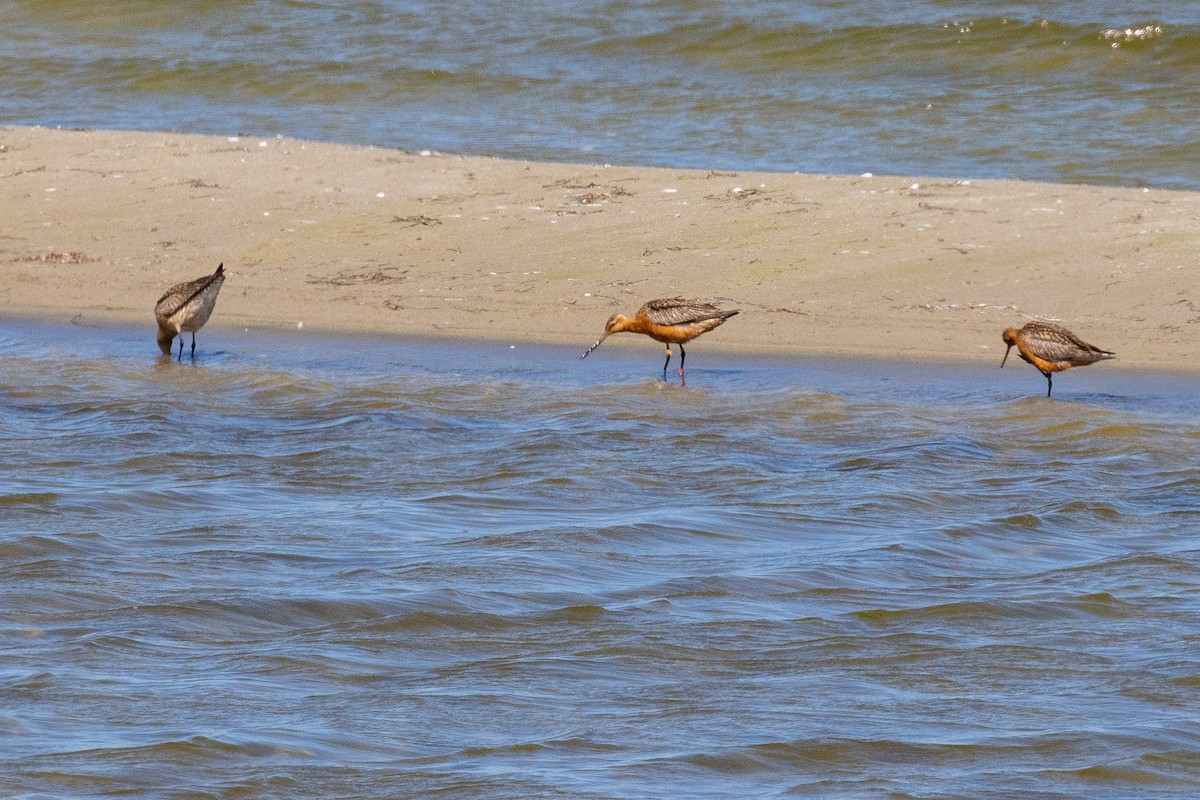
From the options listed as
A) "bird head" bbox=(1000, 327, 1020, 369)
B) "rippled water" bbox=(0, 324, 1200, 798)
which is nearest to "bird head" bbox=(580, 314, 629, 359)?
"rippled water" bbox=(0, 324, 1200, 798)

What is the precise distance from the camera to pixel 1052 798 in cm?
395

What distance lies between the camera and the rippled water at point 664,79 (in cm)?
1570

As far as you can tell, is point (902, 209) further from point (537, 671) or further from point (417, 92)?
point (417, 92)

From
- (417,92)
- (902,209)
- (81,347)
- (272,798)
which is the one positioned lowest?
(272,798)

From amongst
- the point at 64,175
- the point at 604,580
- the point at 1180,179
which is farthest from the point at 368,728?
the point at 1180,179

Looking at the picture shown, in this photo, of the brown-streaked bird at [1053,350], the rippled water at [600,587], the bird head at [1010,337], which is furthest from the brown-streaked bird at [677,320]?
the brown-streaked bird at [1053,350]

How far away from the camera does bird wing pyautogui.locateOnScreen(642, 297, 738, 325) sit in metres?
9.30

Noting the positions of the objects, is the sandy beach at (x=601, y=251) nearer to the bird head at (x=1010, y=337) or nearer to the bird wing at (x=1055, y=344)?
the bird head at (x=1010, y=337)

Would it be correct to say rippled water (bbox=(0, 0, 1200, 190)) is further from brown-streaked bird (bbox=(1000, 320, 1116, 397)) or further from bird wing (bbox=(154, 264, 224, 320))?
bird wing (bbox=(154, 264, 224, 320))

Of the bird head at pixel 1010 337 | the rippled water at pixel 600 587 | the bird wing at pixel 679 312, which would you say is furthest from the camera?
the bird wing at pixel 679 312

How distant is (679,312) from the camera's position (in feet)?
30.5

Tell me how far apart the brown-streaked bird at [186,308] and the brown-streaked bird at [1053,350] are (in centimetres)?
444

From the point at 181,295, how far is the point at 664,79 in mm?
10258

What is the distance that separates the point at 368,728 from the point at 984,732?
60.9 inches
